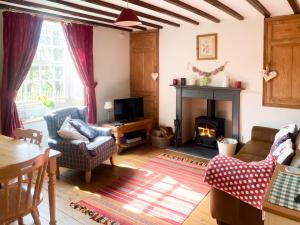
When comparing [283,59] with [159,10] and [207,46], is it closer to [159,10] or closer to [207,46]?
[207,46]

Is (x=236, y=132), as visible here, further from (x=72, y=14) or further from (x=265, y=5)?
(x=72, y=14)

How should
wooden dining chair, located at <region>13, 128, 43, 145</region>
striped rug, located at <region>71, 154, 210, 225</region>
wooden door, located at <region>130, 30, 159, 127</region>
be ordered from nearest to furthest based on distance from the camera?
wooden dining chair, located at <region>13, 128, 43, 145</region> < striped rug, located at <region>71, 154, 210, 225</region> < wooden door, located at <region>130, 30, 159, 127</region>

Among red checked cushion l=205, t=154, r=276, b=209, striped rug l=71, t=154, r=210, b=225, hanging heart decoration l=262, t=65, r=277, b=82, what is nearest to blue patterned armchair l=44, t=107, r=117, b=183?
striped rug l=71, t=154, r=210, b=225

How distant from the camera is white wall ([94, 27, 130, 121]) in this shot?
5098 mm

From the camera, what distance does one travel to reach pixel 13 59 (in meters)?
3.66

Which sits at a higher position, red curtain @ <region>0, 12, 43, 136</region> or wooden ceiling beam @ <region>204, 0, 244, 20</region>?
wooden ceiling beam @ <region>204, 0, 244, 20</region>

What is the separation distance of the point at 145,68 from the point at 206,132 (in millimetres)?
1870

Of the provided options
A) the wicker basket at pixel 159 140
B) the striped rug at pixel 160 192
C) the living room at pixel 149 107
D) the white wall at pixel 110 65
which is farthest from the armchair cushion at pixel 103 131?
the wicker basket at pixel 159 140

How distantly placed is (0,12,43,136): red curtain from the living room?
0.05ft

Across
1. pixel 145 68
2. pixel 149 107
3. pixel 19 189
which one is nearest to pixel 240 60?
pixel 145 68

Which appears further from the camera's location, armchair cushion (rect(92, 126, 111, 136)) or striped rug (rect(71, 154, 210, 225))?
armchair cushion (rect(92, 126, 111, 136))

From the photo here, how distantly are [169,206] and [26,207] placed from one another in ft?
5.20

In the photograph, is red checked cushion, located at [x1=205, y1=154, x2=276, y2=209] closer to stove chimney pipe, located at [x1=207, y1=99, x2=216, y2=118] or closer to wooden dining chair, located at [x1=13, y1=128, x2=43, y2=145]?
wooden dining chair, located at [x1=13, y1=128, x2=43, y2=145]

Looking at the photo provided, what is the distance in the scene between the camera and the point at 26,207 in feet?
6.18
